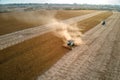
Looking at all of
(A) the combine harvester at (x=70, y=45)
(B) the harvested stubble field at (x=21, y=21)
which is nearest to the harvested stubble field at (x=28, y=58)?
(A) the combine harvester at (x=70, y=45)

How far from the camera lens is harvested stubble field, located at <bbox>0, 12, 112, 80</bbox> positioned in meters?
18.2

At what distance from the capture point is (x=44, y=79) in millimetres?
16875

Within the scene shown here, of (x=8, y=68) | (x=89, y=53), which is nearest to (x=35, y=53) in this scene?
(x=8, y=68)

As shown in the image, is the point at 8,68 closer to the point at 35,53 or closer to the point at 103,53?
the point at 35,53

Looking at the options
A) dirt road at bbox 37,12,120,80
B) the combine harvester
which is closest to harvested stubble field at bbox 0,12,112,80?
the combine harvester

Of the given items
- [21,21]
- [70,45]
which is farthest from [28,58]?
[21,21]

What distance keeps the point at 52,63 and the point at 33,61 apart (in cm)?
228

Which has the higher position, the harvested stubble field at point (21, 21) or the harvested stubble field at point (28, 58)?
the harvested stubble field at point (28, 58)

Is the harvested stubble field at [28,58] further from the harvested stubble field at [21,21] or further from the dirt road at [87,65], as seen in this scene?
the harvested stubble field at [21,21]

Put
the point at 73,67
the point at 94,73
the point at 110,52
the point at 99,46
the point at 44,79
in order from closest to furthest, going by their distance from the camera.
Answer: the point at 44,79, the point at 94,73, the point at 73,67, the point at 110,52, the point at 99,46

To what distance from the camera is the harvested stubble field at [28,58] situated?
717 inches

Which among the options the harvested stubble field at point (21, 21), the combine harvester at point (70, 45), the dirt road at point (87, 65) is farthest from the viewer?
the harvested stubble field at point (21, 21)

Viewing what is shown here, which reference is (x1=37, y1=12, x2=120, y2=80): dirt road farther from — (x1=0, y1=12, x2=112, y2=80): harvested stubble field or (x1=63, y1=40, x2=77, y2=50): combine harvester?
(x1=0, y1=12, x2=112, y2=80): harvested stubble field

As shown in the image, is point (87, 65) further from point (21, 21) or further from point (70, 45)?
point (21, 21)
